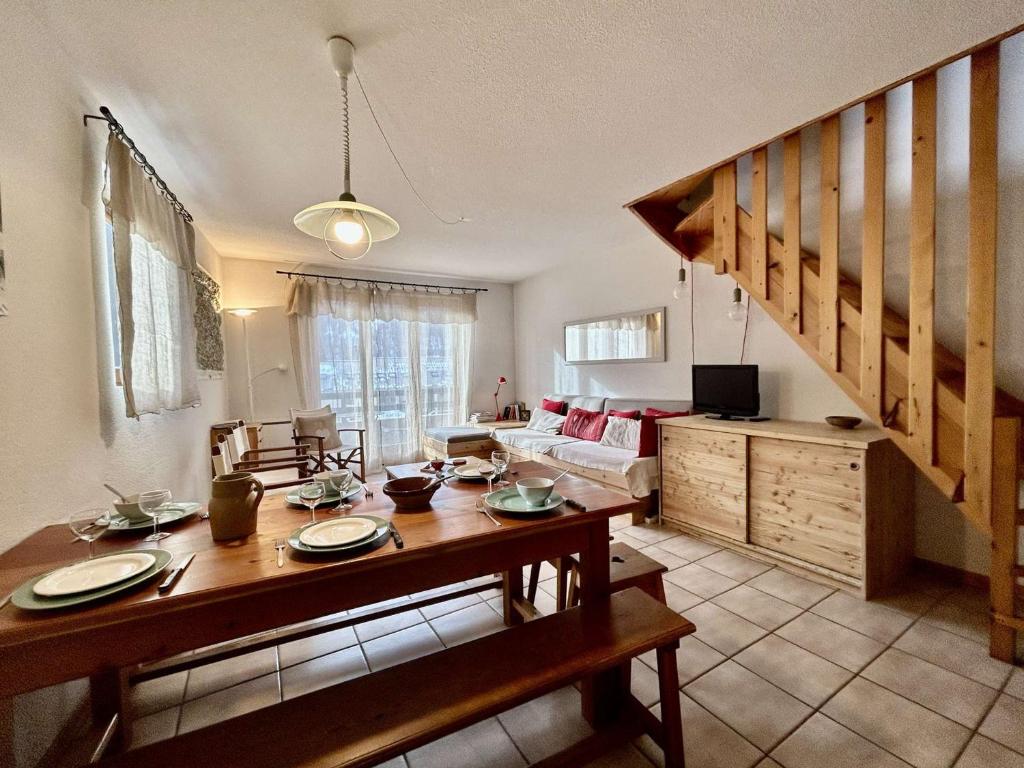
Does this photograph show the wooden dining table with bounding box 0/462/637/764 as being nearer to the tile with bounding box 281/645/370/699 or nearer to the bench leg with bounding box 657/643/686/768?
the bench leg with bounding box 657/643/686/768

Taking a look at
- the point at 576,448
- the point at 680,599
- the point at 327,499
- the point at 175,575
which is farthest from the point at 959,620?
the point at 175,575

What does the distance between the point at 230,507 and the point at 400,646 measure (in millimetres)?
1200

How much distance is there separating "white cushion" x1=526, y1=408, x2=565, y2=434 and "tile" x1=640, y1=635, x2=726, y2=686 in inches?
117

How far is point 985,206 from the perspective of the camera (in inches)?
68.6

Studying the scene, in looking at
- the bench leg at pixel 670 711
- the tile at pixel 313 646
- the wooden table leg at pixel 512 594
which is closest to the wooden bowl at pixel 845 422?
the bench leg at pixel 670 711

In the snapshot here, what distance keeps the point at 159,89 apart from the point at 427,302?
3744 mm

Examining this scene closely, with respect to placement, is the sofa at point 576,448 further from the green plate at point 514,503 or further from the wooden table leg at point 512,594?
the green plate at point 514,503

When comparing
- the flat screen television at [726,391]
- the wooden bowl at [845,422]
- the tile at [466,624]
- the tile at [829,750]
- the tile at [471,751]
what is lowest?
the tile at [829,750]

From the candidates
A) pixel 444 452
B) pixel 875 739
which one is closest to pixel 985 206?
pixel 875 739

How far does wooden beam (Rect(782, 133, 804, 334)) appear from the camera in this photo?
7.82ft

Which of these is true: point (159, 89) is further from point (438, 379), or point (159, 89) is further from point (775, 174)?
point (438, 379)

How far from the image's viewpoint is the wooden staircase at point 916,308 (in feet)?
5.74

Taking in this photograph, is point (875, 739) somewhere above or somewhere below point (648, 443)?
below

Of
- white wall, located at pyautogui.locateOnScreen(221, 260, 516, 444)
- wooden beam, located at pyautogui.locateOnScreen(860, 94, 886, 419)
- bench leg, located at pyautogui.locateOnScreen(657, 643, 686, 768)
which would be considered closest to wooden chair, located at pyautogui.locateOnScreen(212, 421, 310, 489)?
white wall, located at pyautogui.locateOnScreen(221, 260, 516, 444)
